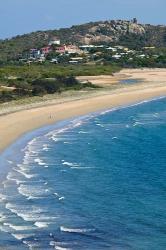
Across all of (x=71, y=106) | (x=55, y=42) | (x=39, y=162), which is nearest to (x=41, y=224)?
(x=39, y=162)

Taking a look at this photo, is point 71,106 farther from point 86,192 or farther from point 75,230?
point 75,230

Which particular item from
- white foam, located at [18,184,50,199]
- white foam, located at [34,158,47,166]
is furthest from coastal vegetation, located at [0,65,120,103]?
white foam, located at [18,184,50,199]

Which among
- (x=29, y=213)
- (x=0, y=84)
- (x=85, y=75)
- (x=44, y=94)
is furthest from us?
(x=85, y=75)

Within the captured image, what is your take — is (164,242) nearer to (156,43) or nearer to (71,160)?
(71,160)

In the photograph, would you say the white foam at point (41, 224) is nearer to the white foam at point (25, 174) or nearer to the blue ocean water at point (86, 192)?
the blue ocean water at point (86, 192)

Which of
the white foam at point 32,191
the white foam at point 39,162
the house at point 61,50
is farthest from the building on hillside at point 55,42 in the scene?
the white foam at point 32,191

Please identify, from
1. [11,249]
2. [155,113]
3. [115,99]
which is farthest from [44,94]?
[11,249]
